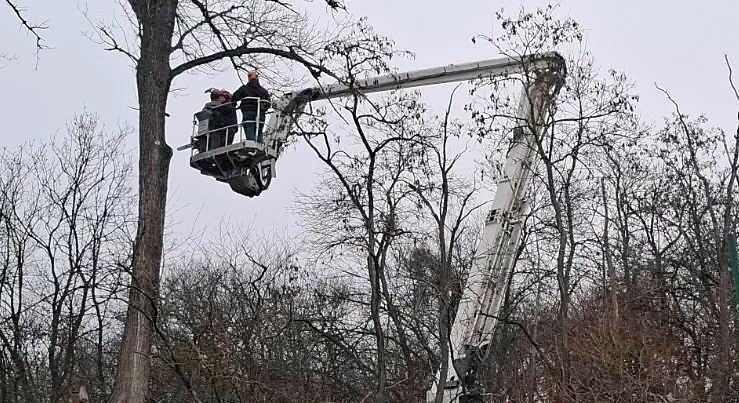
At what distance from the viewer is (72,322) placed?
16109mm

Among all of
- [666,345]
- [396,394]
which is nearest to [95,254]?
[396,394]

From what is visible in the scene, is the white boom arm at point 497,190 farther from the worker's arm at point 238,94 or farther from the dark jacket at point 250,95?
the worker's arm at point 238,94

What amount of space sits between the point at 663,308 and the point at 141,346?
10.6 metres

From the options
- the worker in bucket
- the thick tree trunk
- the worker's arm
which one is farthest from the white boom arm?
the thick tree trunk

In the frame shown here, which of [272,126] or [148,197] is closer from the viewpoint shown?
[148,197]

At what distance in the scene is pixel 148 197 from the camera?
32.7ft

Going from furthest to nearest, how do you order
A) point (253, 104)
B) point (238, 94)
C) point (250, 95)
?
point (238, 94), point (250, 95), point (253, 104)

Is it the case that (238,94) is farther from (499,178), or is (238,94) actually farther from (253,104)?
(499,178)

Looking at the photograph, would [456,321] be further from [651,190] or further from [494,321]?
[651,190]

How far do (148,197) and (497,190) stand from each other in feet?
15.1

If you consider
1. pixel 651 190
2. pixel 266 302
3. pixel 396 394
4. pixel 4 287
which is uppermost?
pixel 651 190

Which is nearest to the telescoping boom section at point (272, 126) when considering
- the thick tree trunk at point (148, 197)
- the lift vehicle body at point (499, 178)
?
the lift vehicle body at point (499, 178)

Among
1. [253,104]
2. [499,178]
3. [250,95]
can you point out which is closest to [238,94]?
[250,95]

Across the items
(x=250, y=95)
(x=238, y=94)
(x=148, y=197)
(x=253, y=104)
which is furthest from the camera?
(x=238, y=94)
